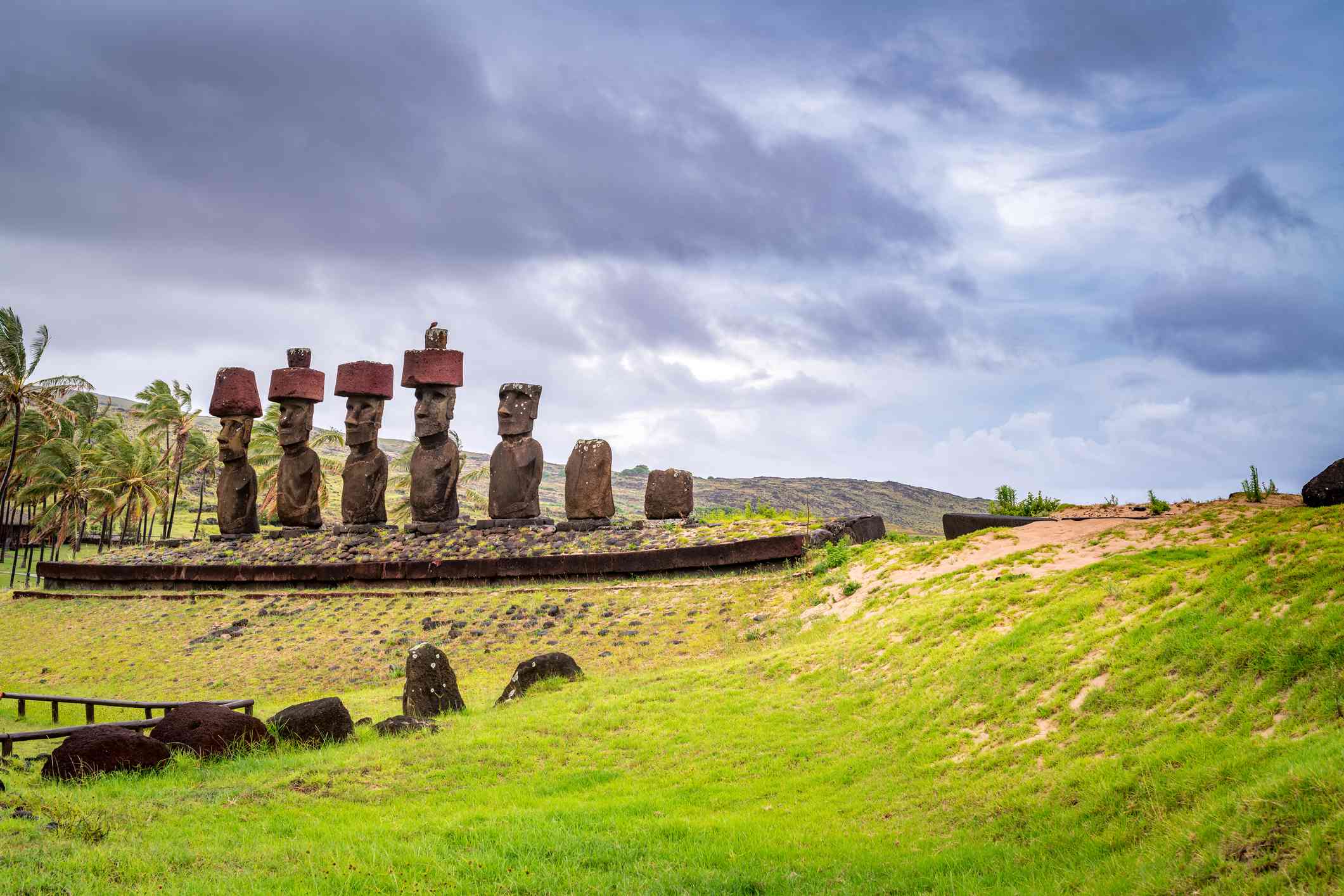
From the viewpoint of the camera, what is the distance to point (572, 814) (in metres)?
7.89

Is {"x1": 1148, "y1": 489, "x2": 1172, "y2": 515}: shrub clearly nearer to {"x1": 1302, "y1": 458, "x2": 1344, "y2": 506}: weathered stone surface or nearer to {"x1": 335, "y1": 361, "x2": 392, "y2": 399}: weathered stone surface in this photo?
{"x1": 1302, "y1": 458, "x2": 1344, "y2": 506}: weathered stone surface

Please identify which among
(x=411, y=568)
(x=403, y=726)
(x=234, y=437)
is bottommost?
(x=403, y=726)

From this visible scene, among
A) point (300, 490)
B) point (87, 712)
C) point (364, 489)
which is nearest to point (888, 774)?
point (87, 712)

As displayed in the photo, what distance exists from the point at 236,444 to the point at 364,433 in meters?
5.04

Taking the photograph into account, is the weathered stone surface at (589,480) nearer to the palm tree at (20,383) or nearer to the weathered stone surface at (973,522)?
the weathered stone surface at (973,522)

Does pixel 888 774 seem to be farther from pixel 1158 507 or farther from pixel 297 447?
pixel 297 447

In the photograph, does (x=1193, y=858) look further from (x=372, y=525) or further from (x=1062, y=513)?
(x=372, y=525)

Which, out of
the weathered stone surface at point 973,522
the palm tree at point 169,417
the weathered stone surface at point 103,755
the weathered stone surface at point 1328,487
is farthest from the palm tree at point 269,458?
the weathered stone surface at point 1328,487

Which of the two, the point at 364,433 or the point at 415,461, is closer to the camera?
the point at 415,461

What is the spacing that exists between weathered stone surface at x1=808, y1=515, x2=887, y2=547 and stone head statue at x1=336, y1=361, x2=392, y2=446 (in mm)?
12981

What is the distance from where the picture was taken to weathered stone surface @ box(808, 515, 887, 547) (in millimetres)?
18625

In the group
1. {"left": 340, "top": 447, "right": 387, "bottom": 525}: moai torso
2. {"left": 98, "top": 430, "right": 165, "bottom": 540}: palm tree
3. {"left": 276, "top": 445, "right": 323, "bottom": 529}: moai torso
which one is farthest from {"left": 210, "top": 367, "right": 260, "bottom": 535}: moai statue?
{"left": 98, "top": 430, "right": 165, "bottom": 540}: palm tree

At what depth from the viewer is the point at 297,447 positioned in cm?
2772

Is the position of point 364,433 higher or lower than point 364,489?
higher
